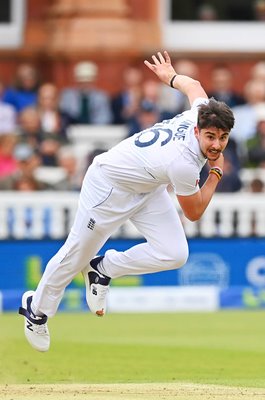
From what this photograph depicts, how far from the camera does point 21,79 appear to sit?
51.8 feet

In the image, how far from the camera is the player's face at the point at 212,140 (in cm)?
841

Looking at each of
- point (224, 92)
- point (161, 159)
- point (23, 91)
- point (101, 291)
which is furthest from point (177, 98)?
point (161, 159)

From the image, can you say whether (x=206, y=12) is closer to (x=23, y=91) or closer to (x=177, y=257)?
(x=23, y=91)

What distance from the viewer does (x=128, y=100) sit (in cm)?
1554

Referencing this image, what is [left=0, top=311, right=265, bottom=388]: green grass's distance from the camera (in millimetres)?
9680

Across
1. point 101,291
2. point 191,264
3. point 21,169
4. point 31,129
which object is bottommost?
point 191,264

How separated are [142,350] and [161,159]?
2751 mm

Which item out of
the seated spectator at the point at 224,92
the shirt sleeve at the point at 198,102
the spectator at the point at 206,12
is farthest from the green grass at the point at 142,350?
the spectator at the point at 206,12

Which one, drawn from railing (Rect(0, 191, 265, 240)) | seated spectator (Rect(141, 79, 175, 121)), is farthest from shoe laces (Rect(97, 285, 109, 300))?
seated spectator (Rect(141, 79, 175, 121))

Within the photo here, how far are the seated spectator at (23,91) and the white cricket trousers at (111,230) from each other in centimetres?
645

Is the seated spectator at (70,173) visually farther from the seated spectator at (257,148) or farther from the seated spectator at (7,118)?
the seated spectator at (257,148)

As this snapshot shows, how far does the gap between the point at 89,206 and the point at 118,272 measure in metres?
0.54

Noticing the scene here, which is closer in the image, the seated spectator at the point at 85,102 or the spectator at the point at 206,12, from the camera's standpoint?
the seated spectator at the point at 85,102

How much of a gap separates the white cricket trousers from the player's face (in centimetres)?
66
